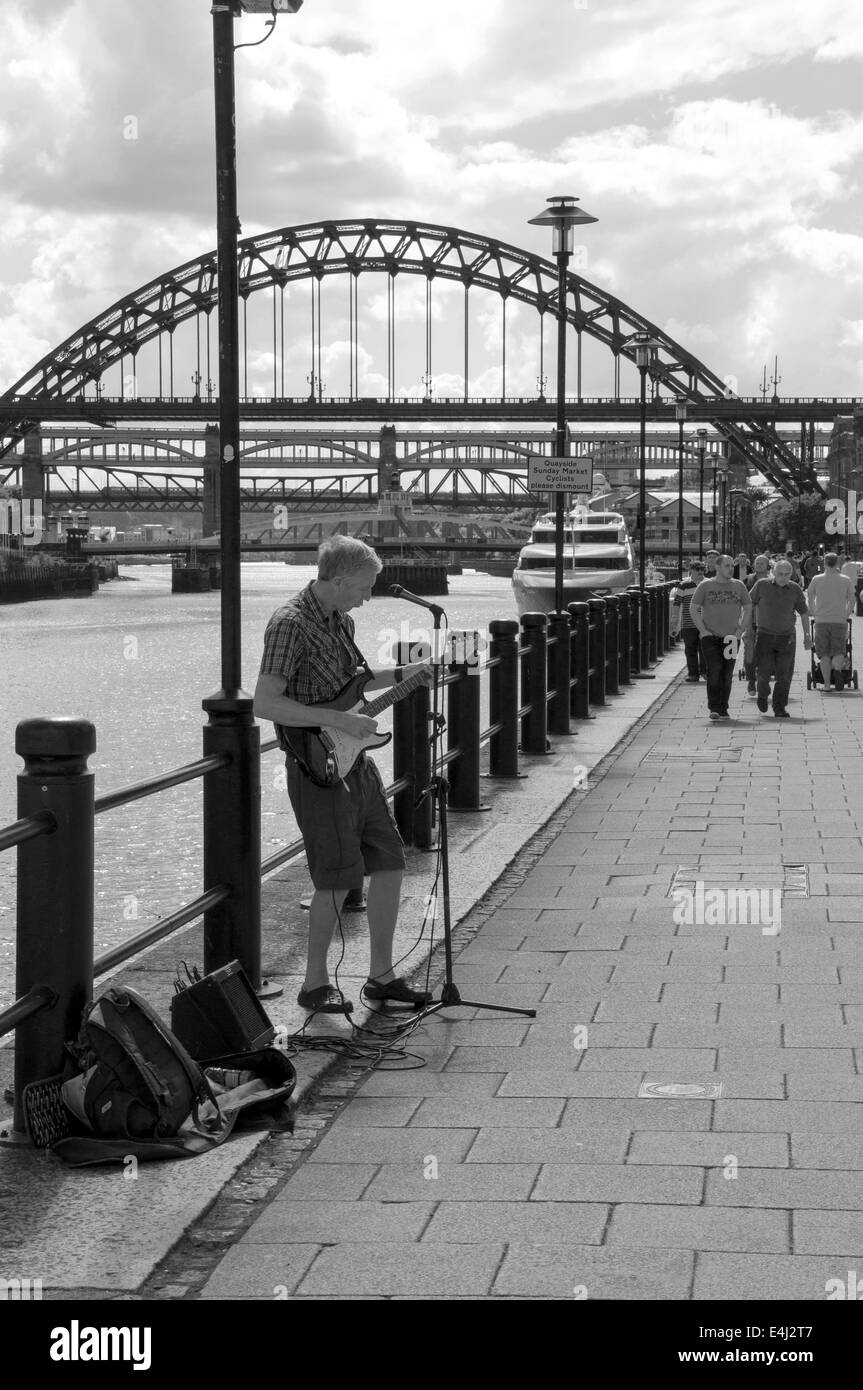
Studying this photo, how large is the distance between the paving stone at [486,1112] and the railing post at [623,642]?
16.5 meters

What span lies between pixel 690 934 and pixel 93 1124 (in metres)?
3.23

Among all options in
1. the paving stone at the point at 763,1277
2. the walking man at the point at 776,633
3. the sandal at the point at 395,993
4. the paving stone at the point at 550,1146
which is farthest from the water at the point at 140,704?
the paving stone at the point at 763,1277

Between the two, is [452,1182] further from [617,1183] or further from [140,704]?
[140,704]

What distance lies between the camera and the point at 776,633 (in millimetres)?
18078

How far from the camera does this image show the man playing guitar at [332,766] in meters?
5.80

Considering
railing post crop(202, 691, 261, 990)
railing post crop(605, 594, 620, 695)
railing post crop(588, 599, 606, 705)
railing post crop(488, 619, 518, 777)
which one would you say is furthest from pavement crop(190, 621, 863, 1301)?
railing post crop(605, 594, 620, 695)

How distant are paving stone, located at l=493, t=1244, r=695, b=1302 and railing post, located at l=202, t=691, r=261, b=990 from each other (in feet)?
7.26

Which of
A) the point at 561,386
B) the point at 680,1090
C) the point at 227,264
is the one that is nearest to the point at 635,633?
the point at 561,386

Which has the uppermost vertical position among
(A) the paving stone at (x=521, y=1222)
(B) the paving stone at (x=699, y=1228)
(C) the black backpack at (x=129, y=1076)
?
(C) the black backpack at (x=129, y=1076)

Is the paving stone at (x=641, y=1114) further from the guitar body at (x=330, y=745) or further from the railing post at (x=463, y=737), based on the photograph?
the railing post at (x=463, y=737)

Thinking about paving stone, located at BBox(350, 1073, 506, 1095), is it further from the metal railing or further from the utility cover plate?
the metal railing

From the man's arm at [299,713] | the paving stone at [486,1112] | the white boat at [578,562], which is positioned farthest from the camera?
the white boat at [578,562]

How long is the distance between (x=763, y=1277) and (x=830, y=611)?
16668 millimetres
